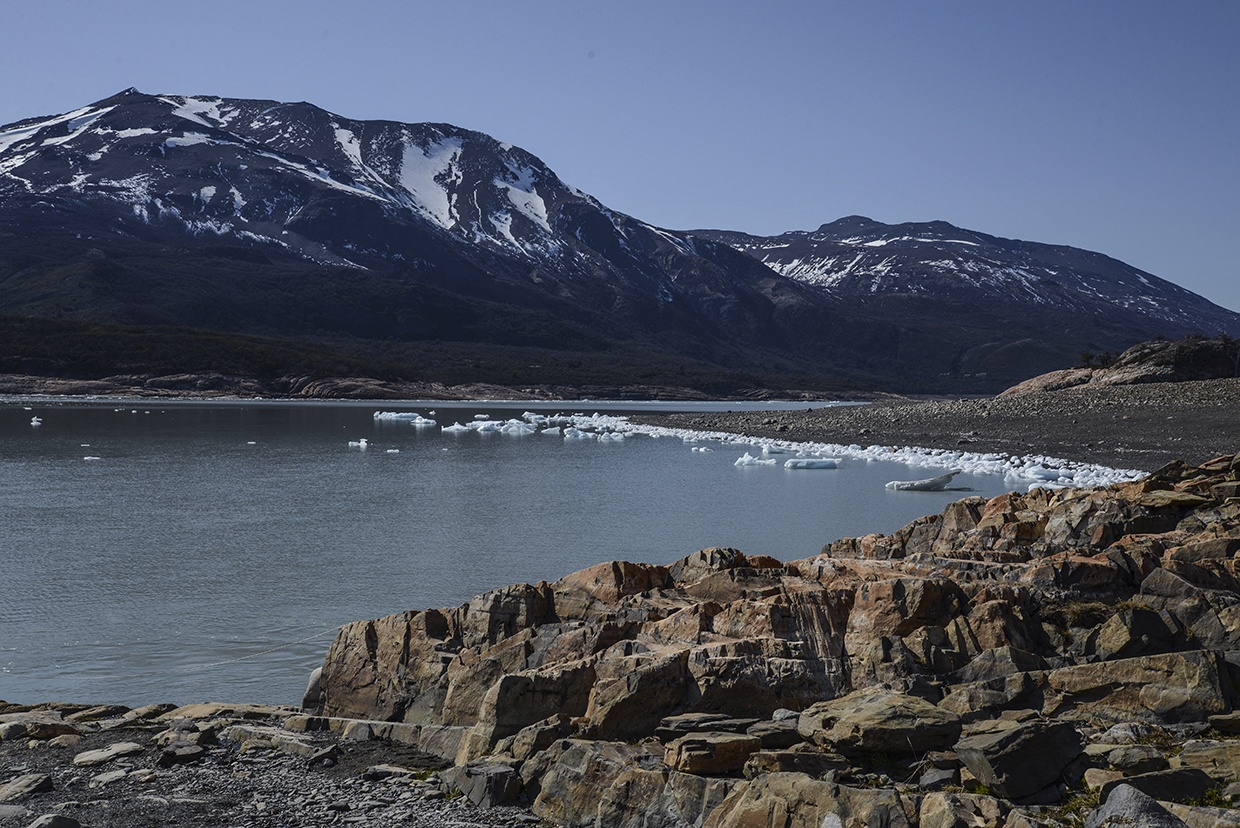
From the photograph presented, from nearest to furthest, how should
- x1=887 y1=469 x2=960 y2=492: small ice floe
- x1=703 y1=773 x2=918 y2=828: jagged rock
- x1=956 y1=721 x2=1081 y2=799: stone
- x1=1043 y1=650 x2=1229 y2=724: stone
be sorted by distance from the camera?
x1=703 y1=773 x2=918 y2=828: jagged rock, x1=956 y1=721 x2=1081 y2=799: stone, x1=1043 y1=650 x2=1229 y2=724: stone, x1=887 y1=469 x2=960 y2=492: small ice floe

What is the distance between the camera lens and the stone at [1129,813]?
4457 millimetres

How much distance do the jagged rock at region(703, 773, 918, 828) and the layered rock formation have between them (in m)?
0.01

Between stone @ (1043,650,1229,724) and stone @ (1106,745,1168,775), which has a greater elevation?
stone @ (1043,650,1229,724)

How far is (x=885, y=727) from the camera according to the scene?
18.7ft

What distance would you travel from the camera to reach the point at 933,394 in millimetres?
134875

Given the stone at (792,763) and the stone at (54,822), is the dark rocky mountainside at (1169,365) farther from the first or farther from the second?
the stone at (54,822)

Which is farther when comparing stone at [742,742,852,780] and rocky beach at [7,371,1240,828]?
stone at [742,742,852,780]

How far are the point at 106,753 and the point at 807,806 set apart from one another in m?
5.12

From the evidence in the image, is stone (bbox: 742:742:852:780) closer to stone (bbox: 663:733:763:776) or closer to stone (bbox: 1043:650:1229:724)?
stone (bbox: 663:733:763:776)

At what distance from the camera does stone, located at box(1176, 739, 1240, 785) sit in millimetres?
5113

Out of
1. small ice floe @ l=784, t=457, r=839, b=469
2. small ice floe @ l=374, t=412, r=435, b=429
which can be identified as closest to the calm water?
small ice floe @ l=784, t=457, r=839, b=469

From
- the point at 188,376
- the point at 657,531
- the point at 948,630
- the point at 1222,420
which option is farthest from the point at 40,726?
the point at 188,376

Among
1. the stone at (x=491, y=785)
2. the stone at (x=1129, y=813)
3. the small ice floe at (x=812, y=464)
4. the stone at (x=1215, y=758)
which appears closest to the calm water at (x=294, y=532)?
the small ice floe at (x=812, y=464)

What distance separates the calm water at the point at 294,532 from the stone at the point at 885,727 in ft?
18.0
